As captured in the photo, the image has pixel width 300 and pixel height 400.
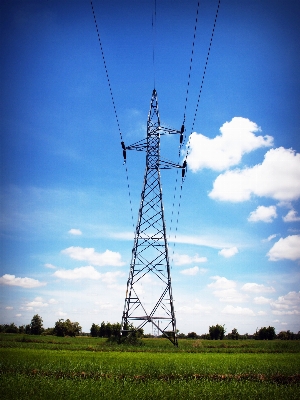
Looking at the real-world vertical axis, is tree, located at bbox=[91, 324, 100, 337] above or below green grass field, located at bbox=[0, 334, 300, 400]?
below

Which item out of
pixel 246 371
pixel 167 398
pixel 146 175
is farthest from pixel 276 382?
pixel 146 175

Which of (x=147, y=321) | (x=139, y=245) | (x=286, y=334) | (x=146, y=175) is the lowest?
(x=286, y=334)

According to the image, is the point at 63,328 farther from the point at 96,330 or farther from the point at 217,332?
the point at 217,332

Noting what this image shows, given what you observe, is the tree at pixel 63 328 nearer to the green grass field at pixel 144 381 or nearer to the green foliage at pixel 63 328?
the green foliage at pixel 63 328

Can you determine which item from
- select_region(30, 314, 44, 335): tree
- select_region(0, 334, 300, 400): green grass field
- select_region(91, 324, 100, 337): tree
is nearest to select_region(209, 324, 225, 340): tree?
select_region(91, 324, 100, 337): tree

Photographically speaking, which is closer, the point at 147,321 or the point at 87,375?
the point at 87,375

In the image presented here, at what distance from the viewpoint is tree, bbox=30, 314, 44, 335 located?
8825cm

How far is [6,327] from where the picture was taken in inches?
3723

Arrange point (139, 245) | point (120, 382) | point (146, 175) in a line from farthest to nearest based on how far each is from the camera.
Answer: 1. point (146, 175)
2. point (139, 245)
3. point (120, 382)

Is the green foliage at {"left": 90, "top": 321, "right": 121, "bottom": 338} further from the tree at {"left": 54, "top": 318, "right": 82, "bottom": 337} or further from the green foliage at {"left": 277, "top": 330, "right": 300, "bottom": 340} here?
the green foliage at {"left": 277, "top": 330, "right": 300, "bottom": 340}

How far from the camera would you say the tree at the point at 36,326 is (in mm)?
88250

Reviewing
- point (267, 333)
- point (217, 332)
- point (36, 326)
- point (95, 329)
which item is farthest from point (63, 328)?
point (267, 333)

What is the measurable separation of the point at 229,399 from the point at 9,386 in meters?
7.39

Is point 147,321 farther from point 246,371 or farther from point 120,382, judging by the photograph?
point 120,382
